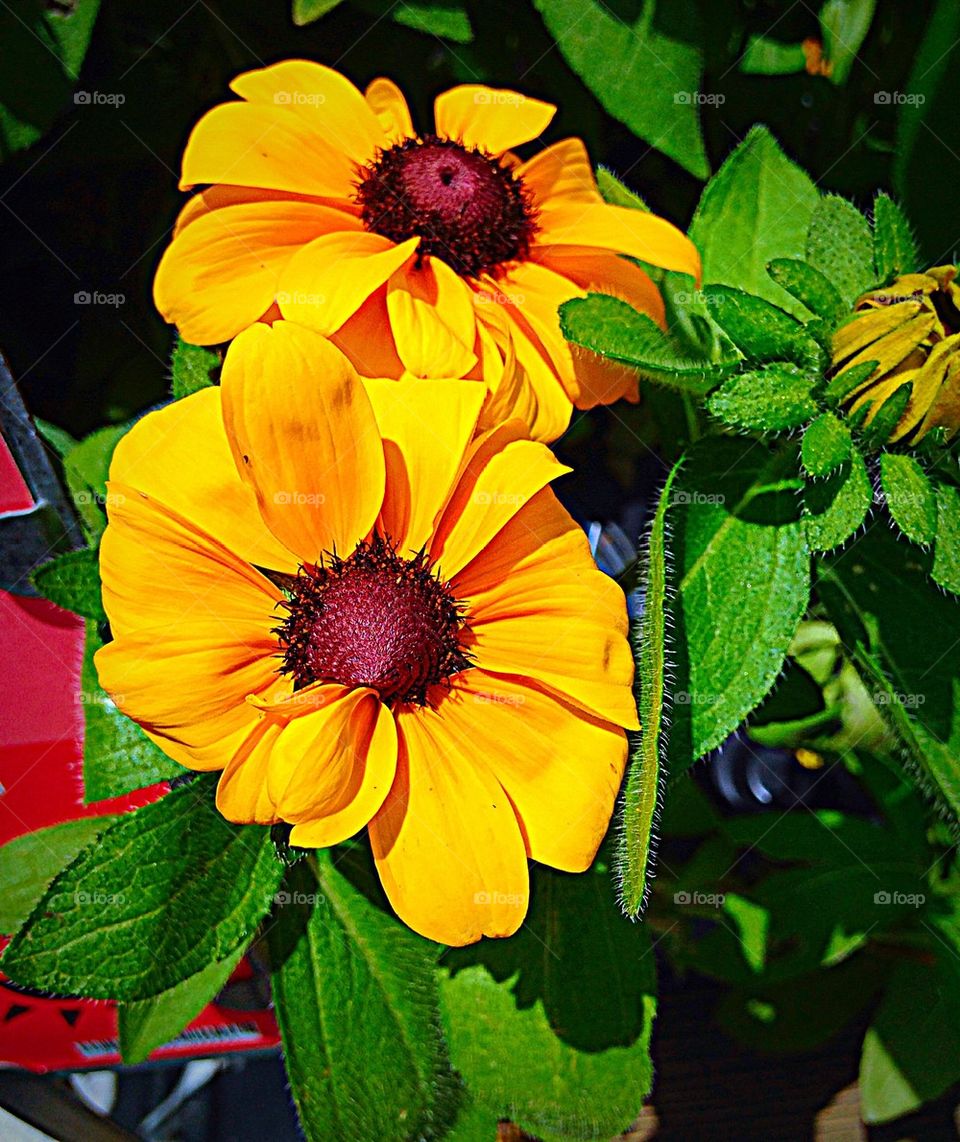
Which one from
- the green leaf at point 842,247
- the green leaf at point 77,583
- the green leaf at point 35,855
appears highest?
the green leaf at point 842,247

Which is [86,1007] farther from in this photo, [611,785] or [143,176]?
[143,176]

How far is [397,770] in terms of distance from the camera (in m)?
0.54

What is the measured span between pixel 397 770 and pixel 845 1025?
728 mm

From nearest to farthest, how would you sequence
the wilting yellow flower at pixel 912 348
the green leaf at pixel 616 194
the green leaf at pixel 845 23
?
the wilting yellow flower at pixel 912 348, the green leaf at pixel 616 194, the green leaf at pixel 845 23

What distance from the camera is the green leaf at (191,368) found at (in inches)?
24.9

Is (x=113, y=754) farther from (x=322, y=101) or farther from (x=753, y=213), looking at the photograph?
(x=753, y=213)

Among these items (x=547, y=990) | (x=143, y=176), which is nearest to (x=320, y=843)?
(x=547, y=990)

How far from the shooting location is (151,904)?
23.3 inches

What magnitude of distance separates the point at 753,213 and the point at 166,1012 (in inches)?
24.7

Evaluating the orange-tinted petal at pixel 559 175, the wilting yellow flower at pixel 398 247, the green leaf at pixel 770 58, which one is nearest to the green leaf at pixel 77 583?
the wilting yellow flower at pixel 398 247

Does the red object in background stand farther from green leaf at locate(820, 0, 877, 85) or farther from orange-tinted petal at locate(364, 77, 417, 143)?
green leaf at locate(820, 0, 877, 85)

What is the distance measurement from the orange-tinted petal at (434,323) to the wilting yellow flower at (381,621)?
13mm

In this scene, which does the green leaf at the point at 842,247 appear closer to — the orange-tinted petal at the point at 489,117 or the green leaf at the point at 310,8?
the orange-tinted petal at the point at 489,117

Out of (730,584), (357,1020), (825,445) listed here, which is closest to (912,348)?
(825,445)
